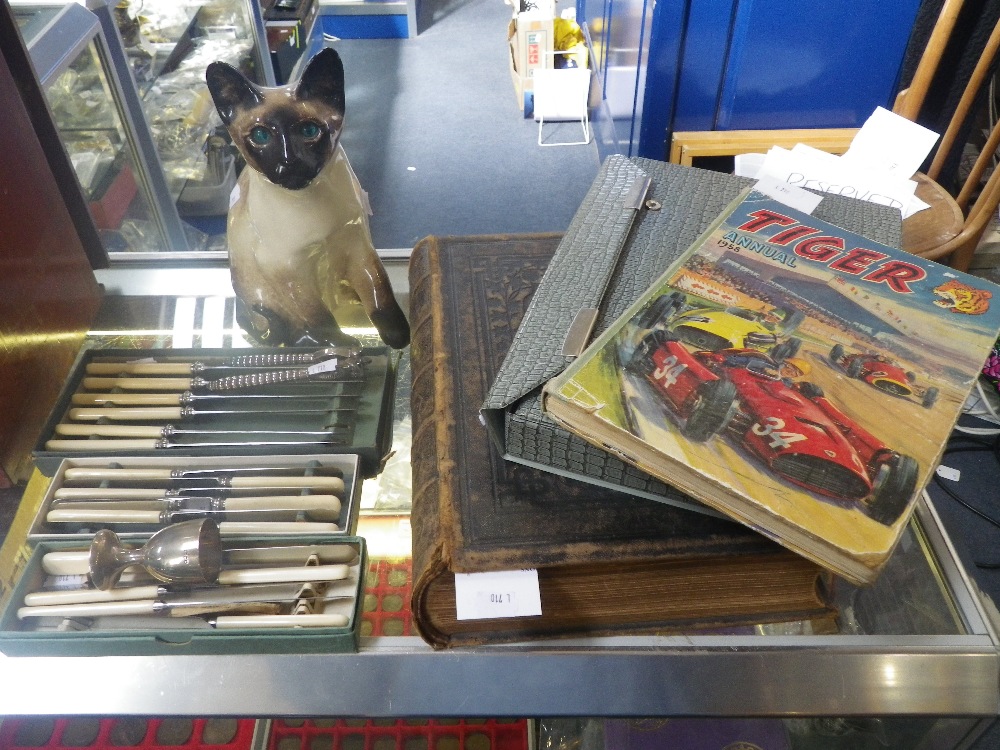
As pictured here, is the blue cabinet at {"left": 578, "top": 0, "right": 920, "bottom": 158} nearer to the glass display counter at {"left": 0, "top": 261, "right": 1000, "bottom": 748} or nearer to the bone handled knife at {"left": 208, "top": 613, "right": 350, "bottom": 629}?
the glass display counter at {"left": 0, "top": 261, "right": 1000, "bottom": 748}

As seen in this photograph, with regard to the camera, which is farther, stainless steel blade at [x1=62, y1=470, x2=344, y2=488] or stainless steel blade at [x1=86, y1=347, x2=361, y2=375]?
stainless steel blade at [x1=86, y1=347, x2=361, y2=375]

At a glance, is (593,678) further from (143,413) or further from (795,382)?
(143,413)

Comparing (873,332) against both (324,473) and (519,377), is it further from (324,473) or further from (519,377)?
(324,473)

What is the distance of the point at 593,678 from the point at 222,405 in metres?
0.50

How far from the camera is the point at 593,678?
682 mm

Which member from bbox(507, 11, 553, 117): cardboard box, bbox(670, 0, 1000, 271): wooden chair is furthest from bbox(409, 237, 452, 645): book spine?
bbox(507, 11, 553, 117): cardboard box

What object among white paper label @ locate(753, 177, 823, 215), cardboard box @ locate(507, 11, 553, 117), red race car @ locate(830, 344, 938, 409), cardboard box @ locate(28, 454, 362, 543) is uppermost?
red race car @ locate(830, 344, 938, 409)

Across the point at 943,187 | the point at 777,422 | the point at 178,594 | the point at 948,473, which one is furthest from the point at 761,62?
the point at 178,594

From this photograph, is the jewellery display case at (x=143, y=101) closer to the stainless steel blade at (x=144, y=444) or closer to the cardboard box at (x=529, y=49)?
the stainless steel blade at (x=144, y=444)

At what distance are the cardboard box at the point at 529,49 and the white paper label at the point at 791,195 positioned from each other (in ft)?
7.05

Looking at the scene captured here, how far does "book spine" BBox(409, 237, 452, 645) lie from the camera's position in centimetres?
66

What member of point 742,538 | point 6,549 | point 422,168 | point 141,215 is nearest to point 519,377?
point 742,538

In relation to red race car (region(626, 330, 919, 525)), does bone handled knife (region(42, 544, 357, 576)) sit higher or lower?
lower

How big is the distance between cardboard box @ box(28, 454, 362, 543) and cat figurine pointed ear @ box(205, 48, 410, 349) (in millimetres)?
199
